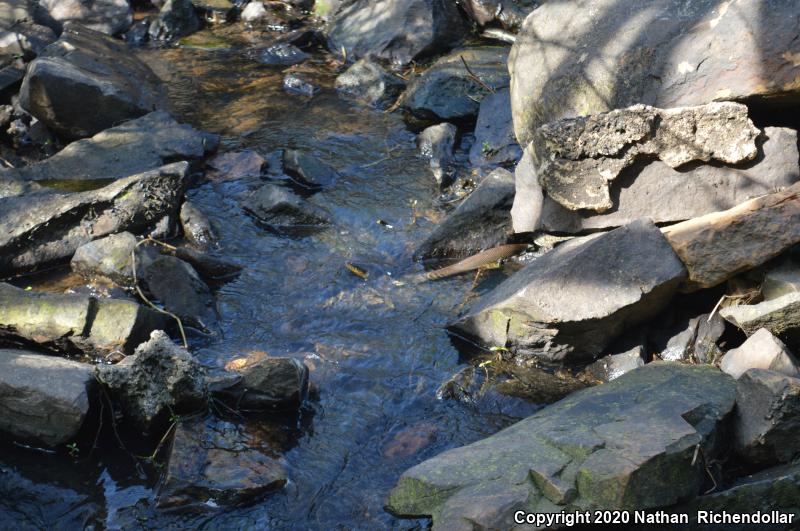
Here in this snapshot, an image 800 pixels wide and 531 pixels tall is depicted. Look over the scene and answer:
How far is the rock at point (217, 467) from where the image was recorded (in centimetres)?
377

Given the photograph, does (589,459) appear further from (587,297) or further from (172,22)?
(172,22)

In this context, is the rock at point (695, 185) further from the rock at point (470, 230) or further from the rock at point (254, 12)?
the rock at point (254, 12)

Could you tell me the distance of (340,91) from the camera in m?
8.31

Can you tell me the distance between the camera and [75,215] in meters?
5.89

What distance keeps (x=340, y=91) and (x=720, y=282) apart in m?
4.78

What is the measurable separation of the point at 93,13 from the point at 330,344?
662 centimetres

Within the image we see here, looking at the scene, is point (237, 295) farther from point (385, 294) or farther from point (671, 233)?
point (671, 233)

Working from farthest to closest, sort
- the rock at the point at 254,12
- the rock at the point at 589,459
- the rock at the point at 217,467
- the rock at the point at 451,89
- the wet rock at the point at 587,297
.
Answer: the rock at the point at 254,12 → the rock at the point at 451,89 → the wet rock at the point at 587,297 → the rock at the point at 217,467 → the rock at the point at 589,459

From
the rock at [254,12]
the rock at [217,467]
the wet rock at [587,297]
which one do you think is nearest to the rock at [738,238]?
the wet rock at [587,297]

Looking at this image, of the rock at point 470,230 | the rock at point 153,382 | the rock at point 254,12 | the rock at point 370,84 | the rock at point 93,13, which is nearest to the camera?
the rock at point 153,382

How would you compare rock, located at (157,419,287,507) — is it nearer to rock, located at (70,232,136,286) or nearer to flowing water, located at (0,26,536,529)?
flowing water, located at (0,26,536,529)

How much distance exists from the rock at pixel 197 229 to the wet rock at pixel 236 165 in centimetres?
77

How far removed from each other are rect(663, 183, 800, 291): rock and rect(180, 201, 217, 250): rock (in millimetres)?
3112

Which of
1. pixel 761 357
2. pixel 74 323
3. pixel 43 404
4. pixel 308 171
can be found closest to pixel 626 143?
pixel 761 357
